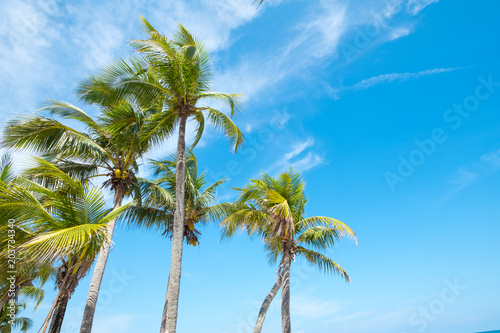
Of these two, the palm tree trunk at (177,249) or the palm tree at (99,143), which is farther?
the palm tree at (99,143)

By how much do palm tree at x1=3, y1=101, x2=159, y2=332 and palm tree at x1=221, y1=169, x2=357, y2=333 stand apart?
4982mm

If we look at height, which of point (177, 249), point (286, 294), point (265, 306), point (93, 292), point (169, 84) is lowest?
point (93, 292)

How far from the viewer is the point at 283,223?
14039 millimetres

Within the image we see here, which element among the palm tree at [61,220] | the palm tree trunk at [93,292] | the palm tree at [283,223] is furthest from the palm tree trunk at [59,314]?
the palm tree at [283,223]

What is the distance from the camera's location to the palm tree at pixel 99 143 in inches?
428

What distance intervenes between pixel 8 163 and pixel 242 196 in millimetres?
8973

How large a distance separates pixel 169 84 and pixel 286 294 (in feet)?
32.5

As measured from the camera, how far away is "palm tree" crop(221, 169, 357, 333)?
46.6ft

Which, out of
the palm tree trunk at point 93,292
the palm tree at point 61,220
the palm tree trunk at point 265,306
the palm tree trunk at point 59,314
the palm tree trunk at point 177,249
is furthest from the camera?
the palm tree trunk at point 265,306

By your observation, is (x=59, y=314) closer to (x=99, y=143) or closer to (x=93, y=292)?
(x=93, y=292)

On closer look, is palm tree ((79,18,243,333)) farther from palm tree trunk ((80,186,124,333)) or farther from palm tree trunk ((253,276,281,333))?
palm tree trunk ((253,276,281,333))

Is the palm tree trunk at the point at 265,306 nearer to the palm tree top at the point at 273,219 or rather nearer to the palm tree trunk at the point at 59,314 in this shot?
the palm tree top at the point at 273,219

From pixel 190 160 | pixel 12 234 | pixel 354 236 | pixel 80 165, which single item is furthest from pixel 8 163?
pixel 354 236

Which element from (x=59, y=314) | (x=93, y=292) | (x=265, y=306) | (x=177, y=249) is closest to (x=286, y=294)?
(x=265, y=306)
